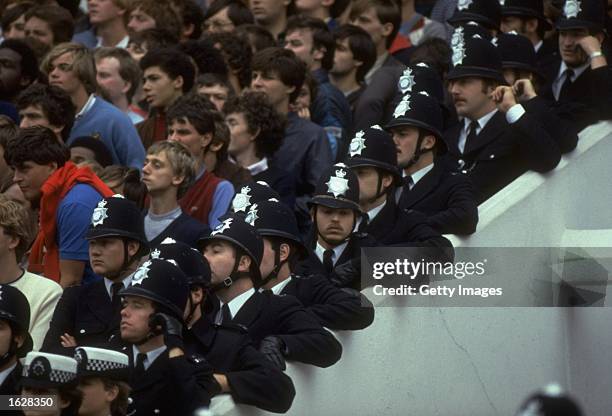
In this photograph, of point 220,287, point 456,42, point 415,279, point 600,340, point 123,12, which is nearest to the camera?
point 220,287

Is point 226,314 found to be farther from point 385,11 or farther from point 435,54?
point 385,11

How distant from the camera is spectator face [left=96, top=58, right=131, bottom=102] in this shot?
42.8 ft

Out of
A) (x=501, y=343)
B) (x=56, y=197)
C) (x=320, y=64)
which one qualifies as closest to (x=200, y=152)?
(x=56, y=197)

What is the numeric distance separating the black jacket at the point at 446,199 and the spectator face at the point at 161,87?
2.52 meters

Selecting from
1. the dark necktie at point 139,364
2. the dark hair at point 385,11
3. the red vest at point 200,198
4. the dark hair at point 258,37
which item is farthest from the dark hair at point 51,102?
the dark necktie at point 139,364

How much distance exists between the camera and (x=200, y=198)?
11203 mm

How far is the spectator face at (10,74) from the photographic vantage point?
507 inches

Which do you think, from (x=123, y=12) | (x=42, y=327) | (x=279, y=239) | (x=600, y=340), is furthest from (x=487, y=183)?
(x=123, y=12)

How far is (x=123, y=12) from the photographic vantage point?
15.2 meters

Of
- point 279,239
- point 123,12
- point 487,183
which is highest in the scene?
point 279,239

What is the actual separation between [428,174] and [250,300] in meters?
2.25

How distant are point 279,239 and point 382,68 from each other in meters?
4.41

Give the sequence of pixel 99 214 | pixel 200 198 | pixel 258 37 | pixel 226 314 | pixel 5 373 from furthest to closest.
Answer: pixel 258 37 < pixel 200 198 < pixel 99 214 < pixel 226 314 < pixel 5 373

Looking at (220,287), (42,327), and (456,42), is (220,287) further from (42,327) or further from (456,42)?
(456,42)
